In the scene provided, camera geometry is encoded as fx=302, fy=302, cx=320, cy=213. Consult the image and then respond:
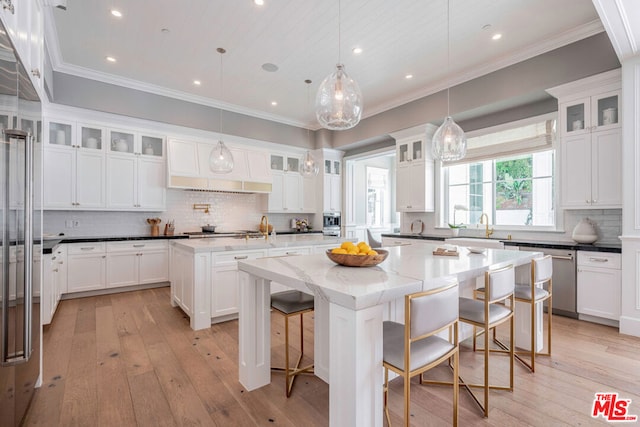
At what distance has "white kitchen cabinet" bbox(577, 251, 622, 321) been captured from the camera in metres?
3.10

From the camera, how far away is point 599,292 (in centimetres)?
320

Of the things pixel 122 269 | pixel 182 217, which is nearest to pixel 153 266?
pixel 122 269

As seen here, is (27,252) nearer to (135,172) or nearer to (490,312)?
(490,312)

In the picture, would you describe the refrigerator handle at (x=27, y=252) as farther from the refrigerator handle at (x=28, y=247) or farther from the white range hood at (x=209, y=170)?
the white range hood at (x=209, y=170)

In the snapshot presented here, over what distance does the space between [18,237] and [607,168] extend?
500cm

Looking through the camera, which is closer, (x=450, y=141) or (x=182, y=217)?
(x=450, y=141)

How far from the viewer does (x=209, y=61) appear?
412cm

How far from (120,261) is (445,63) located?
5.50 meters

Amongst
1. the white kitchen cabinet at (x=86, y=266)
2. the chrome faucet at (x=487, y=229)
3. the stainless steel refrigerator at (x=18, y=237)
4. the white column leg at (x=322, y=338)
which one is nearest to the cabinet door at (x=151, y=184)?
the white kitchen cabinet at (x=86, y=266)

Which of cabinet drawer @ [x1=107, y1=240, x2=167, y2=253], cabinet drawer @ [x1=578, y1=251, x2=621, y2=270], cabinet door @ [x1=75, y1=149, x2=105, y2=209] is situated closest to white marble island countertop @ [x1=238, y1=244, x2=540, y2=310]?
cabinet drawer @ [x1=578, y1=251, x2=621, y2=270]

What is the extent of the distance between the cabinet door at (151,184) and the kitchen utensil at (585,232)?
19.3 ft

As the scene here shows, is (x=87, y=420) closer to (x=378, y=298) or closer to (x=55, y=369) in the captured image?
(x=55, y=369)

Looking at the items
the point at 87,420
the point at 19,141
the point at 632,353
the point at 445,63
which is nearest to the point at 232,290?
the point at 87,420

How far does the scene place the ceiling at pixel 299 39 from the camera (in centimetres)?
306
